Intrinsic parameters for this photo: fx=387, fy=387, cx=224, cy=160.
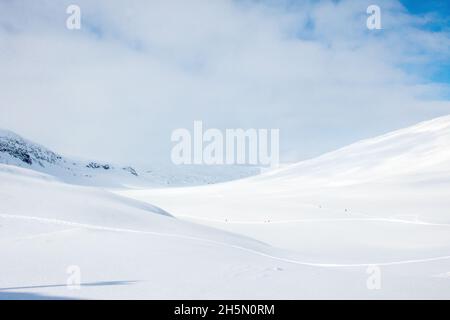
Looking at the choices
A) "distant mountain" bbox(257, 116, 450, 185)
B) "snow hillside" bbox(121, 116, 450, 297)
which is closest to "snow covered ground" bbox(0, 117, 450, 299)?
"snow hillside" bbox(121, 116, 450, 297)

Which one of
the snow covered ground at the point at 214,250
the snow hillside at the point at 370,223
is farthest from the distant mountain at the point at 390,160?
the snow covered ground at the point at 214,250

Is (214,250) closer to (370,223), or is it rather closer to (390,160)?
(370,223)

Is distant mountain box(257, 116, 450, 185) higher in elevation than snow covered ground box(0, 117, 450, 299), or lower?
higher

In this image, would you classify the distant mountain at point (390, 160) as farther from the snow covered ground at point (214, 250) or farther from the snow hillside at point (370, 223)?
the snow covered ground at point (214, 250)

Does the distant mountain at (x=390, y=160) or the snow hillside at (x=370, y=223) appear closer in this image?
the snow hillside at (x=370, y=223)

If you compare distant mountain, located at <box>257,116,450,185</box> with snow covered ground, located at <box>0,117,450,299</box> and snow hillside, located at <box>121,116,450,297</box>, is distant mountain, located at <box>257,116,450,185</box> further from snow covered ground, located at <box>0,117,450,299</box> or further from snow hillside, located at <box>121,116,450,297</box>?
snow covered ground, located at <box>0,117,450,299</box>

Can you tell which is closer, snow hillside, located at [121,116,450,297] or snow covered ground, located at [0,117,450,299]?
snow covered ground, located at [0,117,450,299]

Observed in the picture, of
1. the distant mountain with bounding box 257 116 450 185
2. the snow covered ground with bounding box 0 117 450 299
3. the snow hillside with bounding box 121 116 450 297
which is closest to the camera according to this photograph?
the snow covered ground with bounding box 0 117 450 299

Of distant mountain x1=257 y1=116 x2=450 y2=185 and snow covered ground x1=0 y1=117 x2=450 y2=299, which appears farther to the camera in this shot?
distant mountain x1=257 y1=116 x2=450 y2=185

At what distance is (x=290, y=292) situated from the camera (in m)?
6.78

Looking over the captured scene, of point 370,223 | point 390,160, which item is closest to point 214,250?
point 370,223

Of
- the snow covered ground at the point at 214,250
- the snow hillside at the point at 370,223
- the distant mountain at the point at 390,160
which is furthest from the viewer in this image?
the distant mountain at the point at 390,160

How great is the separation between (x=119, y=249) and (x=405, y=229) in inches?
602

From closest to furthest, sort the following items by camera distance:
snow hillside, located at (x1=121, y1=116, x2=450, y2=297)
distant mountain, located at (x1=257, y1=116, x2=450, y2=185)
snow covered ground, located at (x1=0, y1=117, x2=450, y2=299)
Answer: snow covered ground, located at (x1=0, y1=117, x2=450, y2=299) → snow hillside, located at (x1=121, y1=116, x2=450, y2=297) → distant mountain, located at (x1=257, y1=116, x2=450, y2=185)
